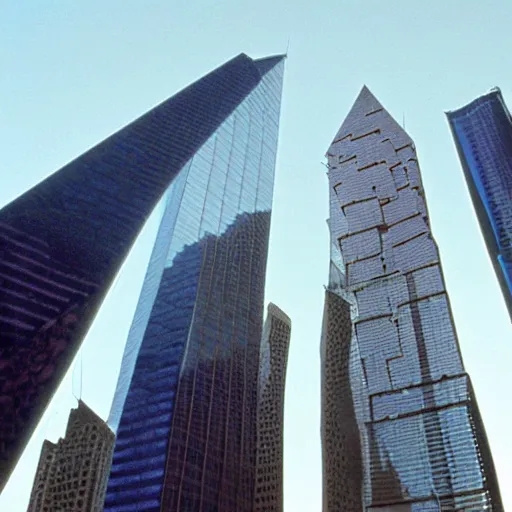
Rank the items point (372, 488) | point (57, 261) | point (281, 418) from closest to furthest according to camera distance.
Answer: point (372, 488) → point (57, 261) → point (281, 418)

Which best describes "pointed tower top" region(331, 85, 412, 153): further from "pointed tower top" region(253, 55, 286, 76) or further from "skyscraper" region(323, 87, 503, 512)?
"pointed tower top" region(253, 55, 286, 76)

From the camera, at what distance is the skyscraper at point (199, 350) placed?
29188mm

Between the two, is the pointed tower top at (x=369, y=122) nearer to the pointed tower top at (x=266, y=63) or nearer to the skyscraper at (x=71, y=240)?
the skyscraper at (x=71, y=240)

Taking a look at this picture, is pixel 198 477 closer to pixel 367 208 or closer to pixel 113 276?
pixel 113 276

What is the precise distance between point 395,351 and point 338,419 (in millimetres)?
3536

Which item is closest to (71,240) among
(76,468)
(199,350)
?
(199,350)

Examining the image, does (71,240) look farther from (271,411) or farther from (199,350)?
(271,411)

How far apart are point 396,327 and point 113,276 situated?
11.6 m

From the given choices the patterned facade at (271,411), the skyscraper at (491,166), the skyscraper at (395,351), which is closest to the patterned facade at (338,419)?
the skyscraper at (395,351)

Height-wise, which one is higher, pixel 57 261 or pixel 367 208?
pixel 367 208

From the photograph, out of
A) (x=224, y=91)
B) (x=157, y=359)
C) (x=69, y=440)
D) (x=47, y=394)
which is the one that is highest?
(x=224, y=91)

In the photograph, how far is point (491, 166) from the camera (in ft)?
68.3

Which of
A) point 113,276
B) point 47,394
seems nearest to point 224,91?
point 113,276

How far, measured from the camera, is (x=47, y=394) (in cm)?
2184
